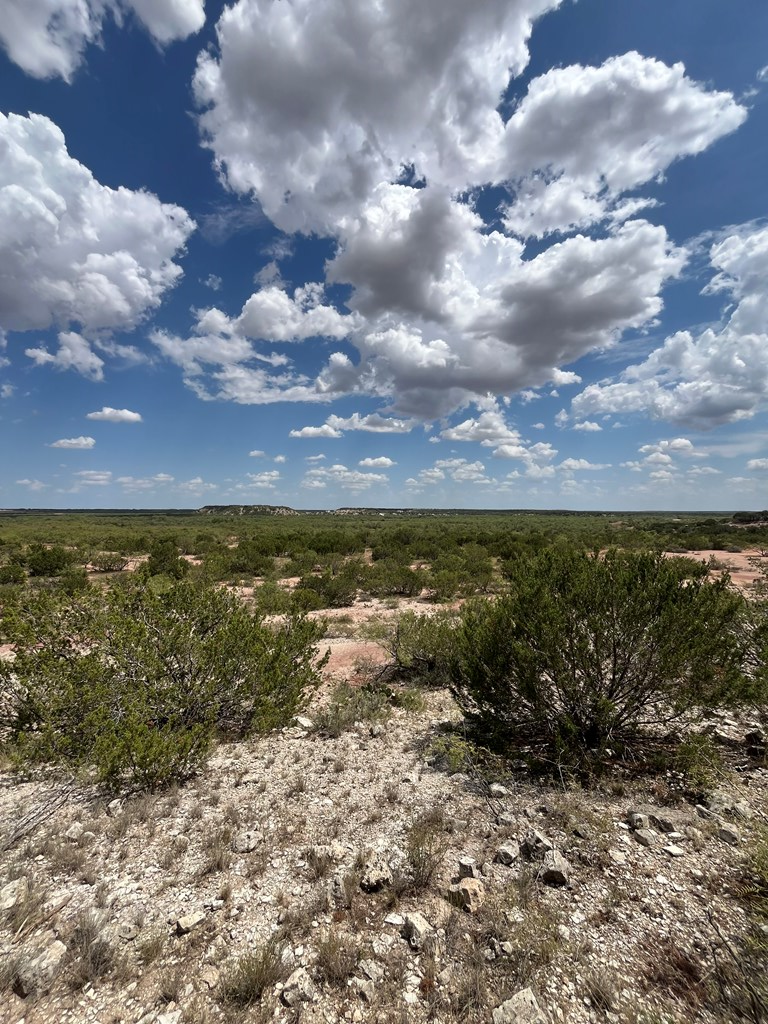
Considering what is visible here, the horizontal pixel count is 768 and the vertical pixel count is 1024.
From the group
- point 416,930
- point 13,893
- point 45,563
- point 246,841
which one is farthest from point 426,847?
point 45,563

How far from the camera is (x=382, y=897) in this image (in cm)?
328

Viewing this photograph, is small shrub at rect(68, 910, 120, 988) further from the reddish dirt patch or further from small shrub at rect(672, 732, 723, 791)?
the reddish dirt patch

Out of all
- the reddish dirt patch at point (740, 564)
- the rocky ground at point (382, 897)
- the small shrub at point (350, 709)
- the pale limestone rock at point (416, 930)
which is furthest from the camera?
the reddish dirt patch at point (740, 564)

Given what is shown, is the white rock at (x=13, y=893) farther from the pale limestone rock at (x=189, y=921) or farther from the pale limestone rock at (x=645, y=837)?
the pale limestone rock at (x=645, y=837)

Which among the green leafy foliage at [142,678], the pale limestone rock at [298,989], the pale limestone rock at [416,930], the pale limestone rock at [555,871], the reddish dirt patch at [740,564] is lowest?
the reddish dirt patch at [740,564]

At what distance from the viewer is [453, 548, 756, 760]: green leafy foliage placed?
4.75 meters

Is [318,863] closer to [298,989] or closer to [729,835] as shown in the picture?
[298,989]

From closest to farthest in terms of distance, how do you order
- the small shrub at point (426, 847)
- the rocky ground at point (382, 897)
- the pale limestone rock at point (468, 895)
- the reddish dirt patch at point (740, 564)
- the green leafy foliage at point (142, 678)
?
1. the rocky ground at point (382, 897)
2. the pale limestone rock at point (468, 895)
3. the small shrub at point (426, 847)
4. the green leafy foliage at point (142, 678)
5. the reddish dirt patch at point (740, 564)

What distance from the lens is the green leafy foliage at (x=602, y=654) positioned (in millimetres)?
4750

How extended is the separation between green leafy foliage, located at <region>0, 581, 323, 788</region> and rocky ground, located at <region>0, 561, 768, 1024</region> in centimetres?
49

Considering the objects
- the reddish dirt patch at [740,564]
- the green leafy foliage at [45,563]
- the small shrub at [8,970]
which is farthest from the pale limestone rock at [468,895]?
the green leafy foliage at [45,563]

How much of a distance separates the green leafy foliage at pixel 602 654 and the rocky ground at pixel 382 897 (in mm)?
605

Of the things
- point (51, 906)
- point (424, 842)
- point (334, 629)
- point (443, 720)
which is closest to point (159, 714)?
point (51, 906)

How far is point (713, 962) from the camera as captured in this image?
2.61 meters
